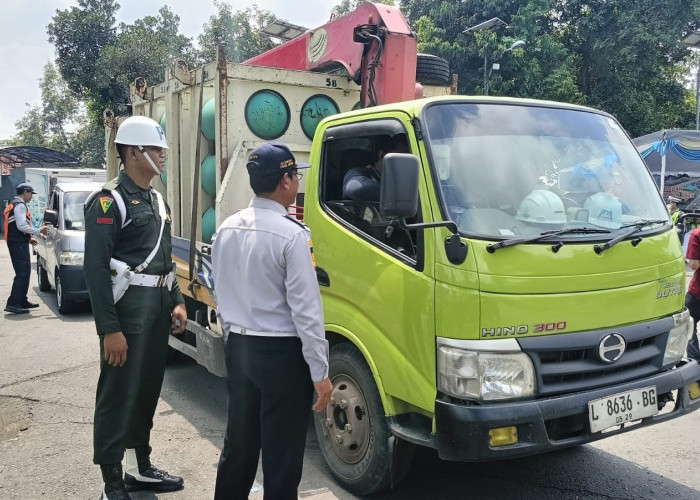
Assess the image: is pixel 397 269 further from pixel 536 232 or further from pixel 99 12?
pixel 99 12

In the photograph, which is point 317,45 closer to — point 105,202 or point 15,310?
point 105,202

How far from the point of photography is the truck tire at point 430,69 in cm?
497

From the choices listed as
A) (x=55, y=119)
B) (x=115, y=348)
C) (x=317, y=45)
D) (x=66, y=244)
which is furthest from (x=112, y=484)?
(x=55, y=119)

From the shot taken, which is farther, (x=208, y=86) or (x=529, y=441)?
(x=208, y=86)

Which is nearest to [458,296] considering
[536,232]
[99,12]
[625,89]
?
[536,232]

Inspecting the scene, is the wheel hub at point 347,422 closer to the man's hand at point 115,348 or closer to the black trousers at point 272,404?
the black trousers at point 272,404

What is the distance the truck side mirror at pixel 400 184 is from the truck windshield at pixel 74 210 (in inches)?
293

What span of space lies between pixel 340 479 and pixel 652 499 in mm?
1801

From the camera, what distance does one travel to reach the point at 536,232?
9.48 ft

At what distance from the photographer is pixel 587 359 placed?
282 centimetres

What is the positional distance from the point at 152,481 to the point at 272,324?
5.62 ft

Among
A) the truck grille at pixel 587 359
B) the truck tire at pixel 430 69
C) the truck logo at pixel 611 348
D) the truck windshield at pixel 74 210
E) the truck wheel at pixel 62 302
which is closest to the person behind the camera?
the truck grille at pixel 587 359

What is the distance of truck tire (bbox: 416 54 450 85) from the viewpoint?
16.3 ft

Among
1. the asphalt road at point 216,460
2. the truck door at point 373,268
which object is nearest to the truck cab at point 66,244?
the asphalt road at point 216,460
